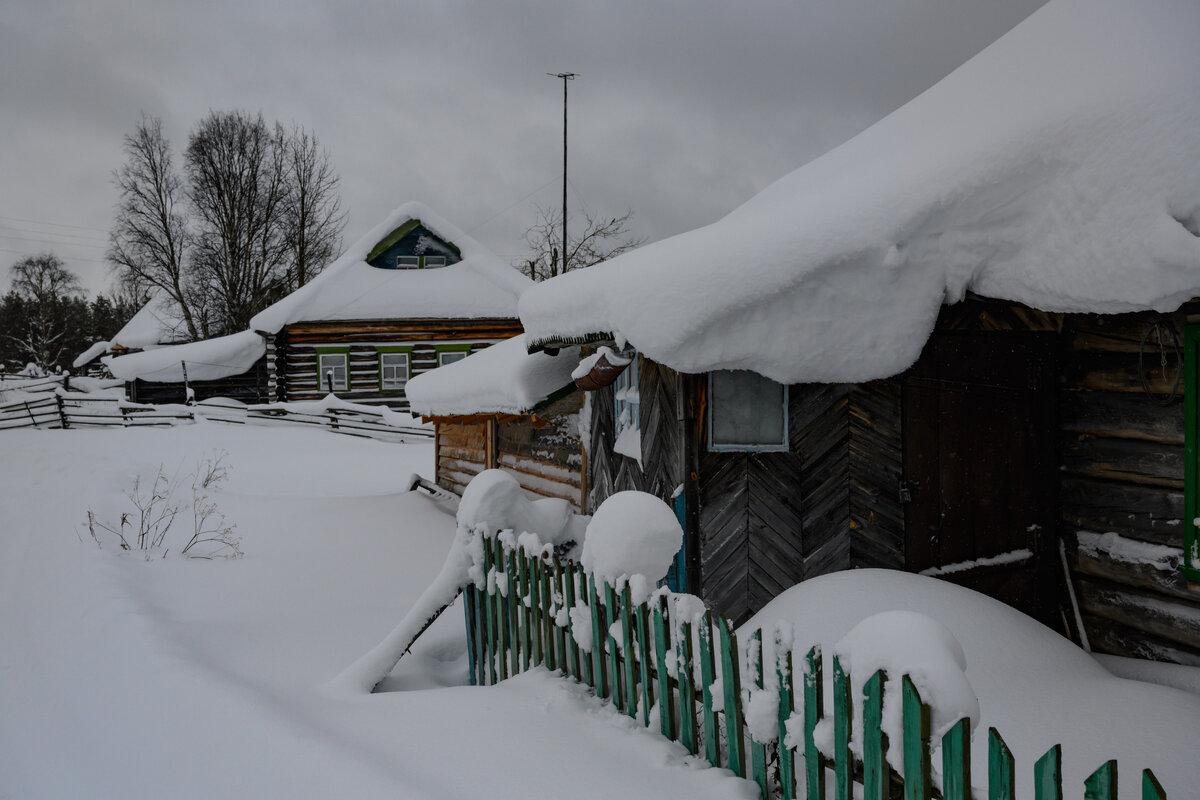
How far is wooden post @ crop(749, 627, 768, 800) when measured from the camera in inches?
115

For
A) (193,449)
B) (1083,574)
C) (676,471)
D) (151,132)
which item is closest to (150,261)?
(151,132)

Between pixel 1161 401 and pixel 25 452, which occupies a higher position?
pixel 1161 401

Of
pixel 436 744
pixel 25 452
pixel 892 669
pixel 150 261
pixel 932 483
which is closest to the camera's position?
pixel 892 669

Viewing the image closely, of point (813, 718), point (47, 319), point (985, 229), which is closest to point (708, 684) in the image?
point (813, 718)

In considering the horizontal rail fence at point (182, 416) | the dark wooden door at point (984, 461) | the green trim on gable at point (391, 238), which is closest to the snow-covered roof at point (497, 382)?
the dark wooden door at point (984, 461)

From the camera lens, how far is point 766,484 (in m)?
5.28

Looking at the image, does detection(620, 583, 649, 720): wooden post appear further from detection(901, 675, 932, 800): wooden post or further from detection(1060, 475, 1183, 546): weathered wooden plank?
detection(1060, 475, 1183, 546): weathered wooden plank

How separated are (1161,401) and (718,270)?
2.98 meters

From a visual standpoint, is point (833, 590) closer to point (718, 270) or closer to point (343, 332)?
point (718, 270)

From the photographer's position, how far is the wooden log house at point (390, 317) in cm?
2355

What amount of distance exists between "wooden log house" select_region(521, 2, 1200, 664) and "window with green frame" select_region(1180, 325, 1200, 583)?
0.05 ft

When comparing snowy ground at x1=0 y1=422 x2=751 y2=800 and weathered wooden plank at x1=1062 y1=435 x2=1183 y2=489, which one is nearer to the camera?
snowy ground at x1=0 y1=422 x2=751 y2=800

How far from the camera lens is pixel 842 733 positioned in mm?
2594

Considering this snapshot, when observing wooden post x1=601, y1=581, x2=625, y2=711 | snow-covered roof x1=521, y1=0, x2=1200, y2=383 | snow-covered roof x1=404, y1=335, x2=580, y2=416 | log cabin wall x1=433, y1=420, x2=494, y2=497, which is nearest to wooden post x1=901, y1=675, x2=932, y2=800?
wooden post x1=601, y1=581, x2=625, y2=711
